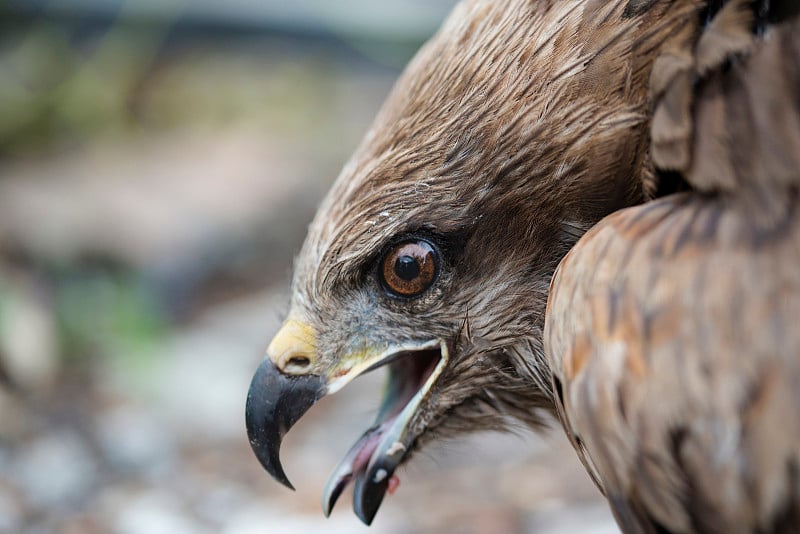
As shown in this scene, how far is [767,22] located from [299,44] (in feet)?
19.0

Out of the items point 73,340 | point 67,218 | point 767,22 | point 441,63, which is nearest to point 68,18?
point 67,218

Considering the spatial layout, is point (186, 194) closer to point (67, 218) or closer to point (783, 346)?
point (67, 218)

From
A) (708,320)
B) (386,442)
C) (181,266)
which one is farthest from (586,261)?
(181,266)

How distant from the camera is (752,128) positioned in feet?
4.32

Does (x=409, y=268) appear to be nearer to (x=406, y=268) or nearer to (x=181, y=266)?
(x=406, y=268)

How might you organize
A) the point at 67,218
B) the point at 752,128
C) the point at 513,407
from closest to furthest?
the point at 752,128 < the point at 513,407 < the point at 67,218

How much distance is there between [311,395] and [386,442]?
0.58ft

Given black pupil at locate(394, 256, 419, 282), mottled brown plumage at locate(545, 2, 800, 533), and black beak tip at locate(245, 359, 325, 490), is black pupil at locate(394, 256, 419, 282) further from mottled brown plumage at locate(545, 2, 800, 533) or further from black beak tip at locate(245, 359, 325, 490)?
mottled brown plumage at locate(545, 2, 800, 533)

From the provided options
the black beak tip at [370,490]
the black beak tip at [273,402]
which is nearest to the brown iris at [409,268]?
the black beak tip at [273,402]

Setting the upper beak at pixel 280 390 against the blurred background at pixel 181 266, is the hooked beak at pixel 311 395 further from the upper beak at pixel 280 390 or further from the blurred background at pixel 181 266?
the blurred background at pixel 181 266

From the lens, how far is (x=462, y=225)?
5.84ft

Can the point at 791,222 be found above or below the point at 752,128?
below

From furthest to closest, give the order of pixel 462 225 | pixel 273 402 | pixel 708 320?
pixel 273 402, pixel 462 225, pixel 708 320

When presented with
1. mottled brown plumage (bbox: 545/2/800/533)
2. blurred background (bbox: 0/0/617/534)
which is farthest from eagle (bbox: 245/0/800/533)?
blurred background (bbox: 0/0/617/534)
